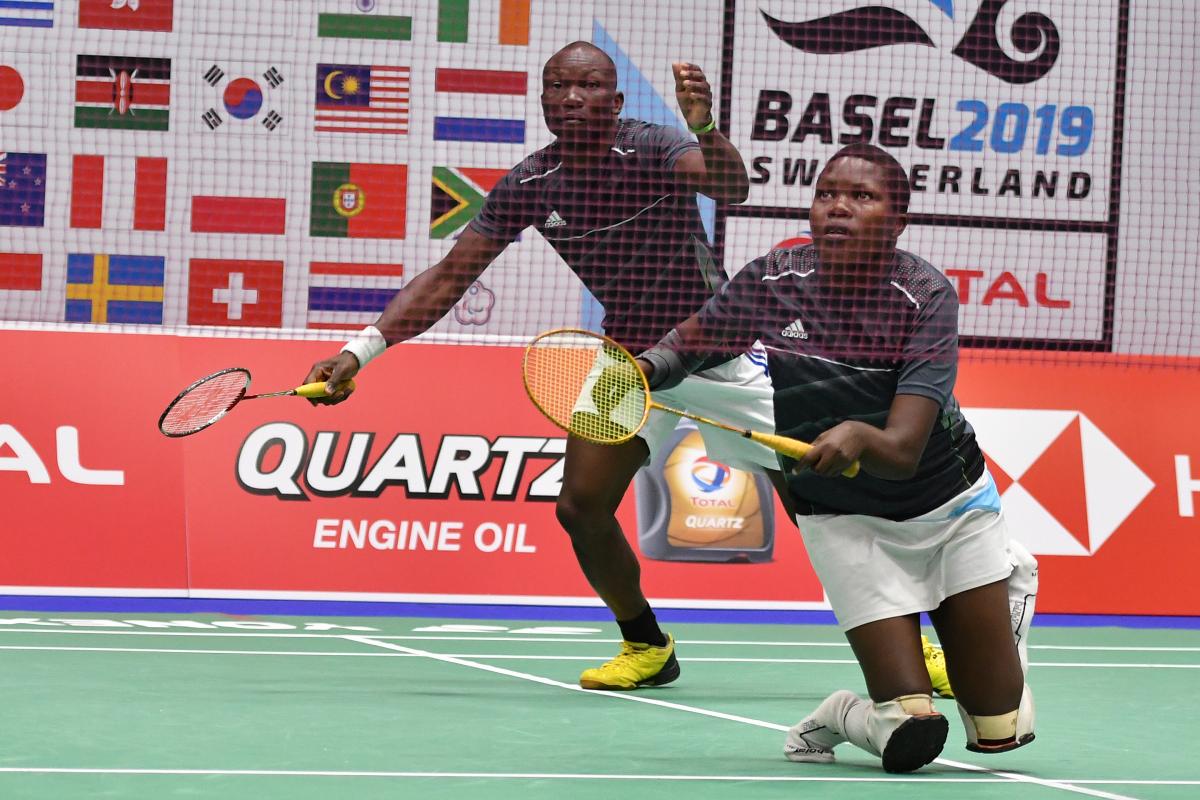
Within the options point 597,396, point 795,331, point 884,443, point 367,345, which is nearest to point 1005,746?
point 884,443

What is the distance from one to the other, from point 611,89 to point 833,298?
175cm

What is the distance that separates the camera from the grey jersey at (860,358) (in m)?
4.28

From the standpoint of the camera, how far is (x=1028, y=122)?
40.0ft

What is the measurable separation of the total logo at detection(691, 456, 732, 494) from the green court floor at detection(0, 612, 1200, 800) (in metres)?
0.68

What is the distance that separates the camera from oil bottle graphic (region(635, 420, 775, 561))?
8.29 meters

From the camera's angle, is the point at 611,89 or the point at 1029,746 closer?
the point at 1029,746

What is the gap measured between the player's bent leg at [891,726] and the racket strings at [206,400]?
6.95 feet

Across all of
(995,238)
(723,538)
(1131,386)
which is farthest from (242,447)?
(995,238)

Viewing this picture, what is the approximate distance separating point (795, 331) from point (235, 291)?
7.99 meters

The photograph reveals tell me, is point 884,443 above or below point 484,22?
below

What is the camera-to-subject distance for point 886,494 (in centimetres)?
434

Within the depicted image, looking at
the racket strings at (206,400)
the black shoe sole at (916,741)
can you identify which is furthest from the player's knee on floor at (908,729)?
the racket strings at (206,400)

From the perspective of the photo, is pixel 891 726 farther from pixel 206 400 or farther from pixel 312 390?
pixel 206 400

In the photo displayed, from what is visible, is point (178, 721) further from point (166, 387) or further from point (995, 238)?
point (995, 238)
